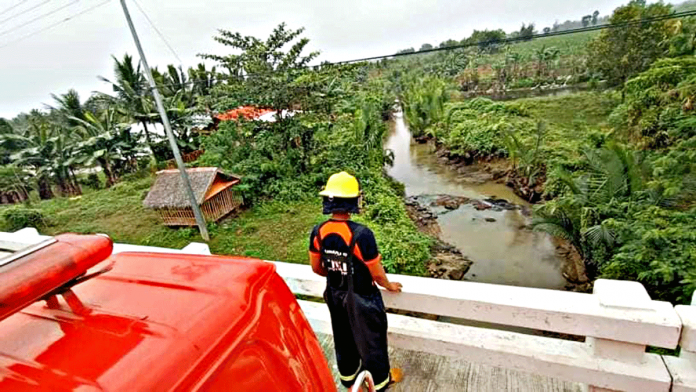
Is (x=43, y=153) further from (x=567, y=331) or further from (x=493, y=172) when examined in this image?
(x=567, y=331)

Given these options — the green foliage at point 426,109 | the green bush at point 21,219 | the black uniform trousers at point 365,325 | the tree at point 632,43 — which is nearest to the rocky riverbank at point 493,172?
the green foliage at point 426,109

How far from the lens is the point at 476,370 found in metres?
2.28

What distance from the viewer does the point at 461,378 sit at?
2244mm

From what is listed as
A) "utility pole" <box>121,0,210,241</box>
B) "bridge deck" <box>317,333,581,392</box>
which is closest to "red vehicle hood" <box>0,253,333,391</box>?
"bridge deck" <box>317,333,581,392</box>

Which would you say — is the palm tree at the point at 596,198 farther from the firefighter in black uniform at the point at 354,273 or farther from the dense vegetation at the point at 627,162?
the firefighter in black uniform at the point at 354,273

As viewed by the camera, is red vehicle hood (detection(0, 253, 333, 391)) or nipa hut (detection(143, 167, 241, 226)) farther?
nipa hut (detection(143, 167, 241, 226))

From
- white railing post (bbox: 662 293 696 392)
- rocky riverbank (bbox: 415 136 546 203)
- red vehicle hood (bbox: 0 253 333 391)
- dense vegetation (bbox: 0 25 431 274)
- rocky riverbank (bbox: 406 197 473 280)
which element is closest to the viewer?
red vehicle hood (bbox: 0 253 333 391)

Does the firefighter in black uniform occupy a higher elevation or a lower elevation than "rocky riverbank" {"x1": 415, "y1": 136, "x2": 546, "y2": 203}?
higher

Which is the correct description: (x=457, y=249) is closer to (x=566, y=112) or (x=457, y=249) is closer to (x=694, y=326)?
(x=694, y=326)

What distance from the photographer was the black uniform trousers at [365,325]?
6.63 feet

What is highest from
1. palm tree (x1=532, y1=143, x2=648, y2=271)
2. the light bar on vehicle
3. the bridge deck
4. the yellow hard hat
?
the light bar on vehicle

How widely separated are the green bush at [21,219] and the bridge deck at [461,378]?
13788 mm

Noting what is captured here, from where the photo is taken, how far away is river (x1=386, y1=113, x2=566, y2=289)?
709 centimetres

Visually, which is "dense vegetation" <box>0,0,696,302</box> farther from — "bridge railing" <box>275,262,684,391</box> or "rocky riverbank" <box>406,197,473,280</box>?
"bridge railing" <box>275,262,684,391</box>
